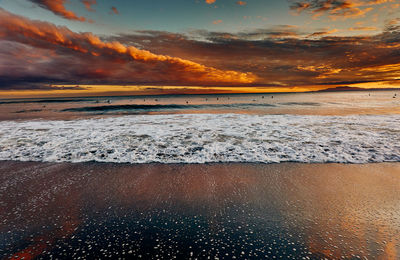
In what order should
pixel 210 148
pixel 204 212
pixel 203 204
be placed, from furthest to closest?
pixel 210 148, pixel 203 204, pixel 204 212

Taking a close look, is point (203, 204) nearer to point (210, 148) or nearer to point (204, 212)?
point (204, 212)

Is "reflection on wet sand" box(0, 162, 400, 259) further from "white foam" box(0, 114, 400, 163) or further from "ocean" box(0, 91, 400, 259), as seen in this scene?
"white foam" box(0, 114, 400, 163)

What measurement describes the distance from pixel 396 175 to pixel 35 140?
50.1 feet

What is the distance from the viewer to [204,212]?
400 centimetres

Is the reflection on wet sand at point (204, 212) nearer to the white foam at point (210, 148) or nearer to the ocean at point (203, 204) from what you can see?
the ocean at point (203, 204)

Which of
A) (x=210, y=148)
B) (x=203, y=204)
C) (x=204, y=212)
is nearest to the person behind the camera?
(x=204, y=212)

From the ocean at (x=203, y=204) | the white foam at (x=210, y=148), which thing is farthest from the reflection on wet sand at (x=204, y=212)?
the white foam at (x=210, y=148)

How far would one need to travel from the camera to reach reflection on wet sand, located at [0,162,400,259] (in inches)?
120

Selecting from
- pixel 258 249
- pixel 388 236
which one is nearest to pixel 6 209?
pixel 258 249

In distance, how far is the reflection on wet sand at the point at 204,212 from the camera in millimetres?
3047

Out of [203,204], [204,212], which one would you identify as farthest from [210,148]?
[204,212]

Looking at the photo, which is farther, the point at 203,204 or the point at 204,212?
the point at 203,204

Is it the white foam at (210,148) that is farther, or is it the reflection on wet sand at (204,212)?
the white foam at (210,148)

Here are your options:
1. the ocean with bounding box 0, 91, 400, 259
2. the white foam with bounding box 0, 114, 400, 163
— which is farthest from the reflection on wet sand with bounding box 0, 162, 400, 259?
the white foam with bounding box 0, 114, 400, 163
